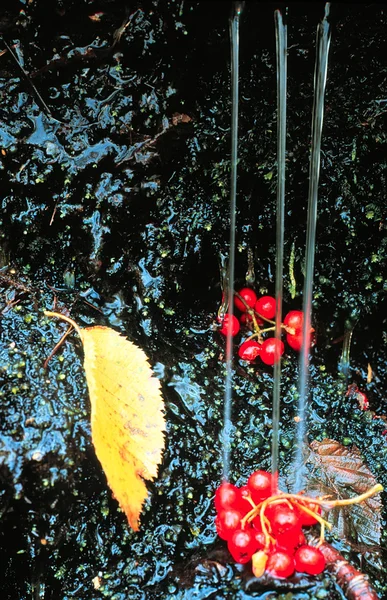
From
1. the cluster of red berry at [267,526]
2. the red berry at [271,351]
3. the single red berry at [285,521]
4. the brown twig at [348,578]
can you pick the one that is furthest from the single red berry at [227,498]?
the red berry at [271,351]

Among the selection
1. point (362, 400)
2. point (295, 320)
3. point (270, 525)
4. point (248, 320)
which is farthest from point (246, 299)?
point (270, 525)

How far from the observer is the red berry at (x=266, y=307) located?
2.30 m

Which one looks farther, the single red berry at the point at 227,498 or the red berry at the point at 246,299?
the red berry at the point at 246,299

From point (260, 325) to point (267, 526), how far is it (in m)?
0.97

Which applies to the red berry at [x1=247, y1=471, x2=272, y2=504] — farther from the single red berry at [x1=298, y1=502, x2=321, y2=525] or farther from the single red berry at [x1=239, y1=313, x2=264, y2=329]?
the single red berry at [x1=239, y1=313, x2=264, y2=329]

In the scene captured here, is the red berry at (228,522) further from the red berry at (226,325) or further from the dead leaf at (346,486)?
the red berry at (226,325)

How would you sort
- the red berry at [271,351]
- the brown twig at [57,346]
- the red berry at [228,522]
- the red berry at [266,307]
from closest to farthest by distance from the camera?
the red berry at [228,522] → the brown twig at [57,346] → the red berry at [271,351] → the red berry at [266,307]

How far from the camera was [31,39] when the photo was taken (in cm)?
195

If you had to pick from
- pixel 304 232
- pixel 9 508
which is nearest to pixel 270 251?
pixel 304 232

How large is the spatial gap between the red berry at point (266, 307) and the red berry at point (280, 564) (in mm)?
1059

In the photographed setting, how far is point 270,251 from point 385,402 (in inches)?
32.7

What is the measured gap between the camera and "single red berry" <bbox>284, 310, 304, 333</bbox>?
2238 millimetres

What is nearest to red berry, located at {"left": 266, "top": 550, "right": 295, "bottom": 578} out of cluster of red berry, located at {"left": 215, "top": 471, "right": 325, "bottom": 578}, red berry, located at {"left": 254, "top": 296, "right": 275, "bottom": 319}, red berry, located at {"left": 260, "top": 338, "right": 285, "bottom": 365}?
cluster of red berry, located at {"left": 215, "top": 471, "right": 325, "bottom": 578}

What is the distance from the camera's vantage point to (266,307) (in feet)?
7.57
